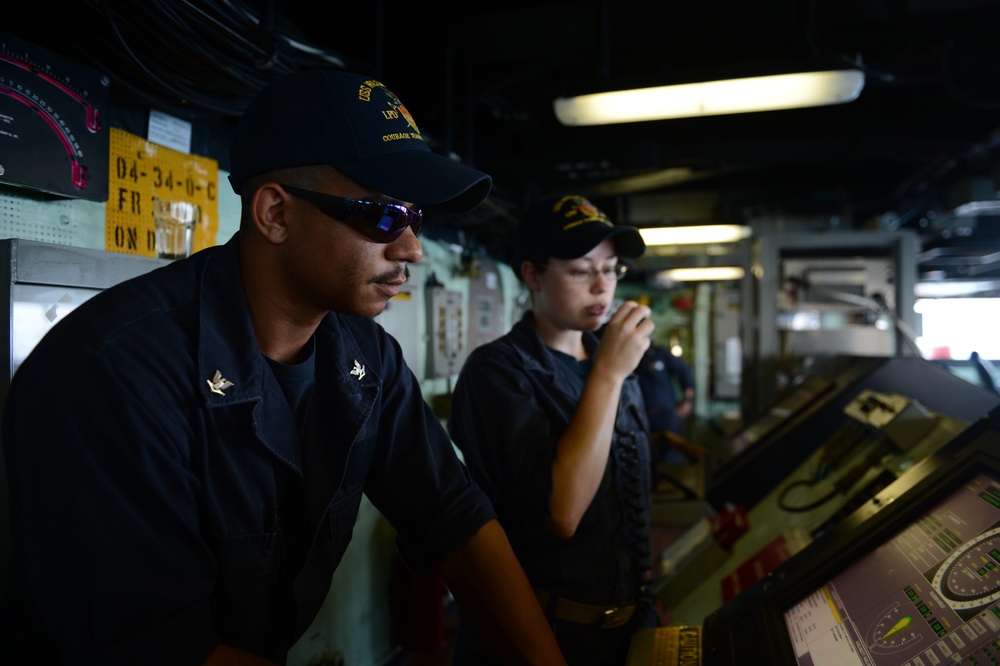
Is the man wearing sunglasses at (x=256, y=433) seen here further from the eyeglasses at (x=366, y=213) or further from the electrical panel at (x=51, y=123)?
the electrical panel at (x=51, y=123)

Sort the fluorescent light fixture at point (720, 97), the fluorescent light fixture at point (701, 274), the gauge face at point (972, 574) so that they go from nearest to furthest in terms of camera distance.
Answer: the gauge face at point (972, 574) → the fluorescent light fixture at point (720, 97) → the fluorescent light fixture at point (701, 274)

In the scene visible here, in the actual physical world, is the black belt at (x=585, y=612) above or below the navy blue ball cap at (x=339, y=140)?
below

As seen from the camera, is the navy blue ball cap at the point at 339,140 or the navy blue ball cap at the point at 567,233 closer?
the navy blue ball cap at the point at 339,140

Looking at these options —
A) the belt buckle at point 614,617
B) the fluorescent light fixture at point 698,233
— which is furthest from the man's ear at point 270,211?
the fluorescent light fixture at point 698,233

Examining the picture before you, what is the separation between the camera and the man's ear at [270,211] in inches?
38.4

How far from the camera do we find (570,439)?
1413 mm

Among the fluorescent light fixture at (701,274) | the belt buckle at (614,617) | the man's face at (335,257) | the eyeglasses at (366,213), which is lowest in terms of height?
the belt buckle at (614,617)

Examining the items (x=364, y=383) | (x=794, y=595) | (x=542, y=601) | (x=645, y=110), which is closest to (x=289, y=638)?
(x=364, y=383)

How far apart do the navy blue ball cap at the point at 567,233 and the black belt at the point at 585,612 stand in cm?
86

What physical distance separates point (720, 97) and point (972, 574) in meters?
2.18

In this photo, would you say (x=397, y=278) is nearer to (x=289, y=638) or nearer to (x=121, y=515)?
(x=121, y=515)

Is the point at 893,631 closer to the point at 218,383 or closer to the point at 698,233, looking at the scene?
the point at 218,383

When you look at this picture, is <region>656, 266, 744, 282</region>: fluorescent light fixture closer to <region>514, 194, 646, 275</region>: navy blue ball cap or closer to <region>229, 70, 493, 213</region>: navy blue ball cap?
<region>514, 194, 646, 275</region>: navy blue ball cap

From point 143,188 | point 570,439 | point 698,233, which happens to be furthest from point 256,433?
point 698,233
